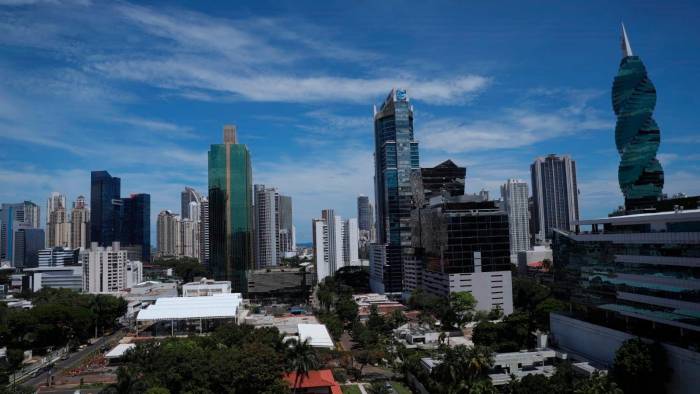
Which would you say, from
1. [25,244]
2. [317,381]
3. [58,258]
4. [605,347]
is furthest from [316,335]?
[25,244]

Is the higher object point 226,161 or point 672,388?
point 226,161

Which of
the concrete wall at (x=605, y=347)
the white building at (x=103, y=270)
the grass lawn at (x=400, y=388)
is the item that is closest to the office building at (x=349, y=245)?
the white building at (x=103, y=270)

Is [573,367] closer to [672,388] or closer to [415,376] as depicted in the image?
[672,388]

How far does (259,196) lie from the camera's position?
13862cm

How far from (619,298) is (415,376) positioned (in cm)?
1683

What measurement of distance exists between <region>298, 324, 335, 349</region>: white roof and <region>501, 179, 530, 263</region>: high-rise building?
105623 mm

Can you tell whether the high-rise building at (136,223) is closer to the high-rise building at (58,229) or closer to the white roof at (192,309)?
the high-rise building at (58,229)

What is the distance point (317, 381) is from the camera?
37.8 metres

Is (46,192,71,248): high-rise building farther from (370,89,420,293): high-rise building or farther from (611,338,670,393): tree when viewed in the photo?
(611,338,670,393): tree

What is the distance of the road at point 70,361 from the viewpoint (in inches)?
1732

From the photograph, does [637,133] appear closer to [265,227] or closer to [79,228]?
[265,227]

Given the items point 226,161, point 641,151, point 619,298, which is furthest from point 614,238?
point 226,161

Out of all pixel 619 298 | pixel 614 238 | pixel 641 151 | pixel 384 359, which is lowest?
pixel 384 359

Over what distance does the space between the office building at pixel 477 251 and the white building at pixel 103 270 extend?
6885cm
